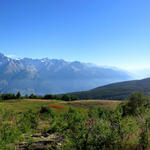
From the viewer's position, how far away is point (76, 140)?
36.6 feet

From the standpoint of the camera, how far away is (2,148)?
9.59 meters

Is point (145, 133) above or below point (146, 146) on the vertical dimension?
above

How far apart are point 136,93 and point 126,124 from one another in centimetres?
3695

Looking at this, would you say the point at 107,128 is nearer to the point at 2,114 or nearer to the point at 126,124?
the point at 126,124

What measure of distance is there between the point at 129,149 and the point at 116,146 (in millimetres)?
900

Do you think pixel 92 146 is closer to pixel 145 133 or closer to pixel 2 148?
pixel 145 133

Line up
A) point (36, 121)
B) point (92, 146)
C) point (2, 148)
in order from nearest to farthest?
1. point (2, 148)
2. point (92, 146)
3. point (36, 121)

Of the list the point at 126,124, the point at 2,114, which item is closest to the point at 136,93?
the point at 126,124

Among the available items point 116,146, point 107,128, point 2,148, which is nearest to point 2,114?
point 2,148

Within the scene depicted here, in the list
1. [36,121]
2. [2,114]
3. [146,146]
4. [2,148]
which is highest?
[2,114]

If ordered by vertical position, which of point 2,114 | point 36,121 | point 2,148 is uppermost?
point 2,114

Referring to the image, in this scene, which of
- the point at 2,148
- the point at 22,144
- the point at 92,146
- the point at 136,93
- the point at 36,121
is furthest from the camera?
the point at 136,93

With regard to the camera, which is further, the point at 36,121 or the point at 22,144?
the point at 36,121

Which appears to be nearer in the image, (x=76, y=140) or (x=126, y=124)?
(x=76, y=140)
